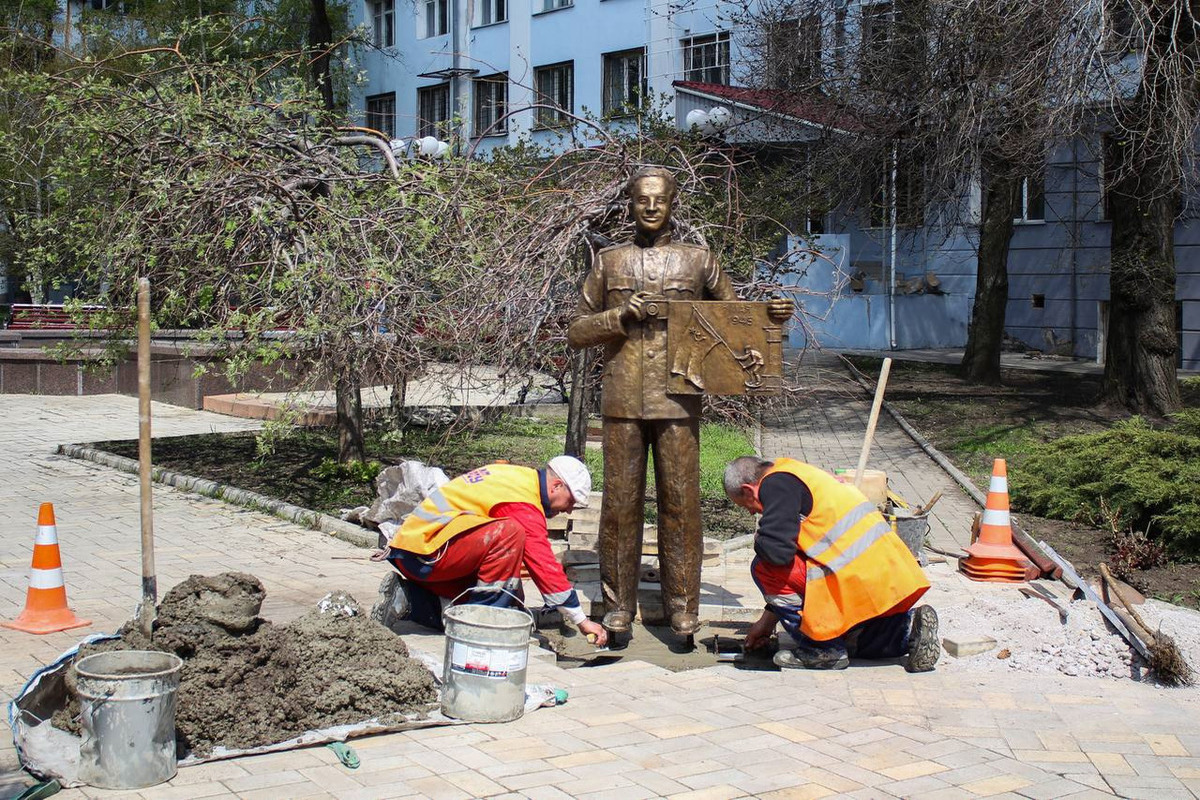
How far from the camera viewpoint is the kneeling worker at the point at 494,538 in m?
6.11

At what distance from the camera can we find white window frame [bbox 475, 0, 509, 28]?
110 ft

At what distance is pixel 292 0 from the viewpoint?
31.8 m

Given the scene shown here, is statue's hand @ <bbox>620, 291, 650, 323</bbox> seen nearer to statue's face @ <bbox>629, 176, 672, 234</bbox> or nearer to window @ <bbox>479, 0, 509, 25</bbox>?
statue's face @ <bbox>629, 176, 672, 234</bbox>

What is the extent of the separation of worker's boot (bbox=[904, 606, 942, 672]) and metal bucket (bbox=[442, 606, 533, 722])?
2.11 metres

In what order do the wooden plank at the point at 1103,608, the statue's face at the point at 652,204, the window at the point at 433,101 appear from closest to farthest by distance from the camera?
the wooden plank at the point at 1103,608 → the statue's face at the point at 652,204 → the window at the point at 433,101

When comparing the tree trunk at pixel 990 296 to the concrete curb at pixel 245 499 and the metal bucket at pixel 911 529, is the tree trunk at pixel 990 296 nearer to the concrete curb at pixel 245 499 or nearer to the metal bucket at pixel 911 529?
the metal bucket at pixel 911 529

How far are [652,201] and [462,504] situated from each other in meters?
1.95

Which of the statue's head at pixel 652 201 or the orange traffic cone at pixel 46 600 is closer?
the orange traffic cone at pixel 46 600

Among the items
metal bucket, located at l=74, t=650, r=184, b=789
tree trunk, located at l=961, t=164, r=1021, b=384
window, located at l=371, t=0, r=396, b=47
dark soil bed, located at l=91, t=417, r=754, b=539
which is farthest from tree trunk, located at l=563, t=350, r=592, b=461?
window, located at l=371, t=0, r=396, b=47

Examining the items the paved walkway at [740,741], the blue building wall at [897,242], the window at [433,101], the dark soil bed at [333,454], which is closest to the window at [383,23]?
the blue building wall at [897,242]

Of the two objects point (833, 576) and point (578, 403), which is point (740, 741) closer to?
point (833, 576)

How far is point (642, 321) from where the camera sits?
6664mm

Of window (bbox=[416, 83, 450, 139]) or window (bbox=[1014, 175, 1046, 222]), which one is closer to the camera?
window (bbox=[1014, 175, 1046, 222])

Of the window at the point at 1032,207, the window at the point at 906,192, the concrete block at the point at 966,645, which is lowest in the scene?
the concrete block at the point at 966,645
